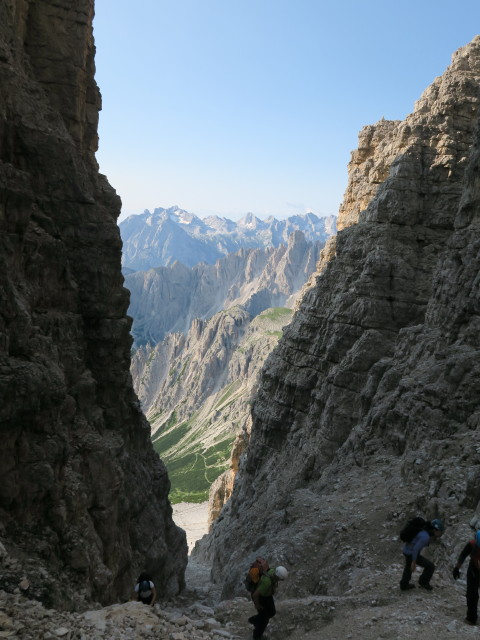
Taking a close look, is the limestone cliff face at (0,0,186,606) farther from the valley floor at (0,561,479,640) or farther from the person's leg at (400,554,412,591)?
the person's leg at (400,554,412,591)

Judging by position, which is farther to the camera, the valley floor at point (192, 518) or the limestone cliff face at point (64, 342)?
the valley floor at point (192, 518)

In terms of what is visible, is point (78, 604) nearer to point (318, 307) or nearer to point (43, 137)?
point (43, 137)

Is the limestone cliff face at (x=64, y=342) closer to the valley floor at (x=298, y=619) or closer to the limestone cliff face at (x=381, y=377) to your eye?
the valley floor at (x=298, y=619)

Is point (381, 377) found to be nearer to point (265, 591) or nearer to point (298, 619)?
point (298, 619)

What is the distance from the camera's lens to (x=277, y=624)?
17453 millimetres

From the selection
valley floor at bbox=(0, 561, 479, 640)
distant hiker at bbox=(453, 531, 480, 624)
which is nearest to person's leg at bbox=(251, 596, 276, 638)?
valley floor at bbox=(0, 561, 479, 640)

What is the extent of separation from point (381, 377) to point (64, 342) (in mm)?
24663

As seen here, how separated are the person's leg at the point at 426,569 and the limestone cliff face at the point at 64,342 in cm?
1258

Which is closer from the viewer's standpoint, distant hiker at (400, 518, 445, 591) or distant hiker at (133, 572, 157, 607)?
distant hiker at (400, 518, 445, 591)

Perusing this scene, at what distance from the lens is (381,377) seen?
40.1 meters

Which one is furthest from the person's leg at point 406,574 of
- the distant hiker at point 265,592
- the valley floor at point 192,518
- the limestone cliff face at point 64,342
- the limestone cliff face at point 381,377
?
the valley floor at point 192,518

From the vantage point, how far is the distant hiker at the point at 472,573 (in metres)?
13.5

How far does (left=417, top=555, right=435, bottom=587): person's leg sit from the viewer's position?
53.7ft

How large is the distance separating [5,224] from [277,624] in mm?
19800
